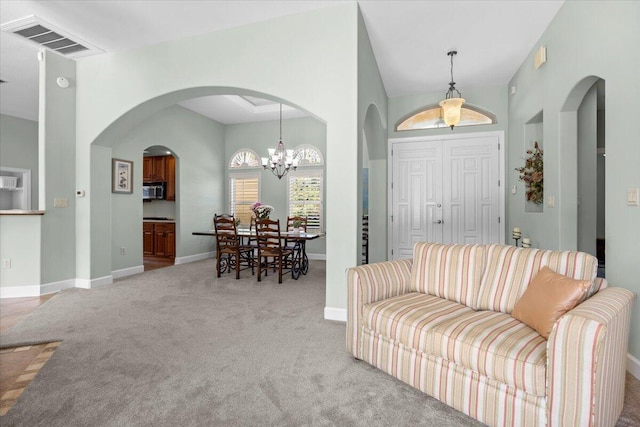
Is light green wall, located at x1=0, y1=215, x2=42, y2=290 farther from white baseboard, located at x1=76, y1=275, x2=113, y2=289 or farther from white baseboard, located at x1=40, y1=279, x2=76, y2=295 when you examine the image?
white baseboard, located at x1=76, y1=275, x2=113, y2=289

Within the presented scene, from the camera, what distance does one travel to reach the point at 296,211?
730 centimetres

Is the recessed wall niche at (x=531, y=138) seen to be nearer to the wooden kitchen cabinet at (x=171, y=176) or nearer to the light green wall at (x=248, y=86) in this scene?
the light green wall at (x=248, y=86)

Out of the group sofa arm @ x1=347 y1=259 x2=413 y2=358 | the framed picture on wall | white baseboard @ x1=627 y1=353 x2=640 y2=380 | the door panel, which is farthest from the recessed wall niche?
the framed picture on wall

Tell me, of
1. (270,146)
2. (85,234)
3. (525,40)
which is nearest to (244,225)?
(270,146)

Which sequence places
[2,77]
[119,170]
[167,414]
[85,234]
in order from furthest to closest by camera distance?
[119,170] → [2,77] → [85,234] → [167,414]

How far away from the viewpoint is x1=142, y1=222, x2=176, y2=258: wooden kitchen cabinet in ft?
22.6

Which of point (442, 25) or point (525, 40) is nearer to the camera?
point (442, 25)

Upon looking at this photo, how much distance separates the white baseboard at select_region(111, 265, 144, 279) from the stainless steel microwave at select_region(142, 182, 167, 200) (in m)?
2.03

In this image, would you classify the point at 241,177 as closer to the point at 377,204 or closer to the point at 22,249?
the point at 377,204

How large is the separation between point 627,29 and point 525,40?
199cm

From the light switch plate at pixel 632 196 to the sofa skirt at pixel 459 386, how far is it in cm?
152

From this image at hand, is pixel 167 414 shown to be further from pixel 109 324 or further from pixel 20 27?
pixel 20 27

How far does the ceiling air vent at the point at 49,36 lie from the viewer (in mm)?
3592

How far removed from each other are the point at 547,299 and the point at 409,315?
0.73 m
